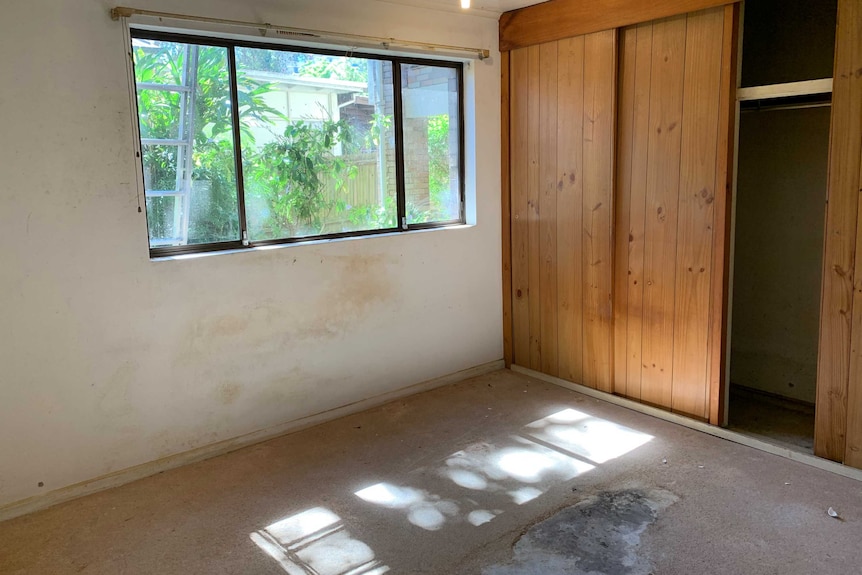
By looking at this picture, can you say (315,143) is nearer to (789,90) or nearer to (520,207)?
(520,207)

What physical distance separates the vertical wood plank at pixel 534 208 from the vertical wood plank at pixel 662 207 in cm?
85

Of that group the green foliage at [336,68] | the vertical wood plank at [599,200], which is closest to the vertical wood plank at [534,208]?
the vertical wood plank at [599,200]

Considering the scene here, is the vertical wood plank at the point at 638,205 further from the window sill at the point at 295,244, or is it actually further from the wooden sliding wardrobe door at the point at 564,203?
the window sill at the point at 295,244

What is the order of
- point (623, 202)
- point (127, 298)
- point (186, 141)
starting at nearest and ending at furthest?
point (127, 298) < point (186, 141) < point (623, 202)

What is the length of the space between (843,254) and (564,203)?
1.71 m

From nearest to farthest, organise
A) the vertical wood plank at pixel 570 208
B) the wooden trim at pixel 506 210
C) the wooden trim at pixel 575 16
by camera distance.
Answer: the wooden trim at pixel 575 16
the vertical wood plank at pixel 570 208
the wooden trim at pixel 506 210

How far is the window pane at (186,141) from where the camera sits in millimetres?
3307

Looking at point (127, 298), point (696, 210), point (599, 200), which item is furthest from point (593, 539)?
point (127, 298)

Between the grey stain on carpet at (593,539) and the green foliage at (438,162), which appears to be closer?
the grey stain on carpet at (593,539)

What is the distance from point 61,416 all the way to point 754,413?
12.7 ft

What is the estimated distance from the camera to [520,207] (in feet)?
15.4

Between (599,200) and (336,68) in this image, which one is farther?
(599,200)

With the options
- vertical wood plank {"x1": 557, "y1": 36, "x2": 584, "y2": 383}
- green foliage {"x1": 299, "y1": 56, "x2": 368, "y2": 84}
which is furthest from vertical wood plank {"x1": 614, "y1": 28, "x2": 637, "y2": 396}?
green foliage {"x1": 299, "y1": 56, "x2": 368, "y2": 84}

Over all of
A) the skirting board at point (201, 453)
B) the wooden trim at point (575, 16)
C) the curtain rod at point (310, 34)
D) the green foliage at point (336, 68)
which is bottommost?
the skirting board at point (201, 453)
